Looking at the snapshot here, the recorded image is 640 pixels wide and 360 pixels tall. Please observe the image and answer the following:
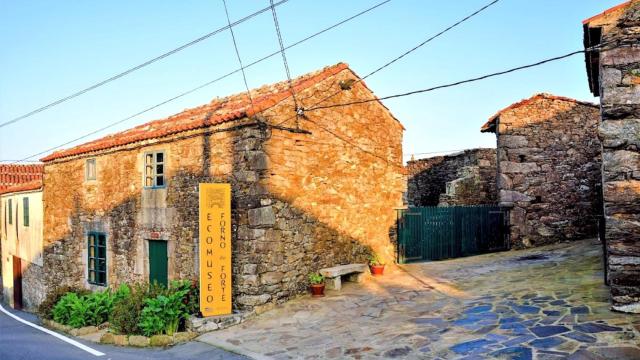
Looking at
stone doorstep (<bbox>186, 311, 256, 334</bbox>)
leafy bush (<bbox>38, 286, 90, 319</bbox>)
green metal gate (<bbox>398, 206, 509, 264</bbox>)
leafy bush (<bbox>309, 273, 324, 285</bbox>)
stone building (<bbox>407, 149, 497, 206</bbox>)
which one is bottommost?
leafy bush (<bbox>38, 286, 90, 319</bbox>)

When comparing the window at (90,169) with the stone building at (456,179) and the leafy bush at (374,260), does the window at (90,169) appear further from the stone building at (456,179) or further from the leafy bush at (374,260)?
the stone building at (456,179)

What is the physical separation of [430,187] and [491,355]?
50.6ft

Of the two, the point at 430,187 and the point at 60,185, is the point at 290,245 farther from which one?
the point at 430,187

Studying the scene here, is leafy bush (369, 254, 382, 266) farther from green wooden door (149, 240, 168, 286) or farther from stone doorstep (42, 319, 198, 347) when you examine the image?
green wooden door (149, 240, 168, 286)

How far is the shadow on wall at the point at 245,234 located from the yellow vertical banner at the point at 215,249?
A: 1.23 feet

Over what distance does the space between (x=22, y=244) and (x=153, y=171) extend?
12.7 meters

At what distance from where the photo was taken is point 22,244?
66.5ft

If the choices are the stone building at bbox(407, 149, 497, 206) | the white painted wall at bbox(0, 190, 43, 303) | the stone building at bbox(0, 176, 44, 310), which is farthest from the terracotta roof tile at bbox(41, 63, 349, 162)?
the stone building at bbox(407, 149, 497, 206)

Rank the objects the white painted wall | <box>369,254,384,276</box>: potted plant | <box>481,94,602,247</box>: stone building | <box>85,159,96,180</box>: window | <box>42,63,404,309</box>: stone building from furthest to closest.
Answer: the white painted wall < <box>481,94,602,247</box>: stone building < <box>85,159,96,180</box>: window < <box>369,254,384,276</box>: potted plant < <box>42,63,404,309</box>: stone building

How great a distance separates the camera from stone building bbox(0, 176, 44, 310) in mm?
18297

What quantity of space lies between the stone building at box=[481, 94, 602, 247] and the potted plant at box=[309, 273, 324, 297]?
7665mm

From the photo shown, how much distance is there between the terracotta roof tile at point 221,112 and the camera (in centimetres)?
998

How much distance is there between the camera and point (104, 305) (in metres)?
11.3

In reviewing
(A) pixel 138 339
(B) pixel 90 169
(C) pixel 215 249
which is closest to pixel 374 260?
(C) pixel 215 249
